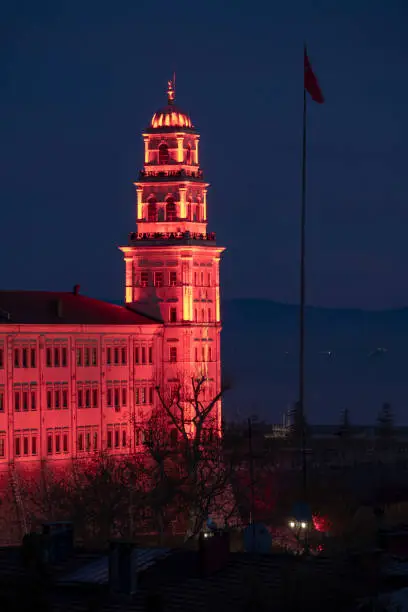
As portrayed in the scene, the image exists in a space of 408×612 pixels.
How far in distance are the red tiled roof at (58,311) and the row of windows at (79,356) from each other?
58.2 inches

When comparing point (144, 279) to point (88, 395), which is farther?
point (144, 279)

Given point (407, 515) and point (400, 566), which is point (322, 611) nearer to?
point (400, 566)

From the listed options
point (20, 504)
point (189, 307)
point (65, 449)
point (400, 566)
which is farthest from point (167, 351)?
point (400, 566)

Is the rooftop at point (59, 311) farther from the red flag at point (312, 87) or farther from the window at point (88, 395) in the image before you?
the red flag at point (312, 87)

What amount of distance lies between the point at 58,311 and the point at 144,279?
12304mm

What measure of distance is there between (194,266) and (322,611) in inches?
3921

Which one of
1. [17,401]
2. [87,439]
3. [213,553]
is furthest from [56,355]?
[213,553]

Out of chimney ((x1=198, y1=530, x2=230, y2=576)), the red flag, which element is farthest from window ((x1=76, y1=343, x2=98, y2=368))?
chimney ((x1=198, y1=530, x2=230, y2=576))

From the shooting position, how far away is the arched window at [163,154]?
569 ft

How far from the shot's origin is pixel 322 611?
74.1 meters

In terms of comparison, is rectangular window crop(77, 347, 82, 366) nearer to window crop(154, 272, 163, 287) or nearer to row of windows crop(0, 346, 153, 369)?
row of windows crop(0, 346, 153, 369)

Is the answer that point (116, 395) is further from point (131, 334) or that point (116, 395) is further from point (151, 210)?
point (151, 210)

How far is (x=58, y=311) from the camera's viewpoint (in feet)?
530

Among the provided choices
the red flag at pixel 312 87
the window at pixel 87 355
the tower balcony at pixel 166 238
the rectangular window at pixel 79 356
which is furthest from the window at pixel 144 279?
the red flag at pixel 312 87
